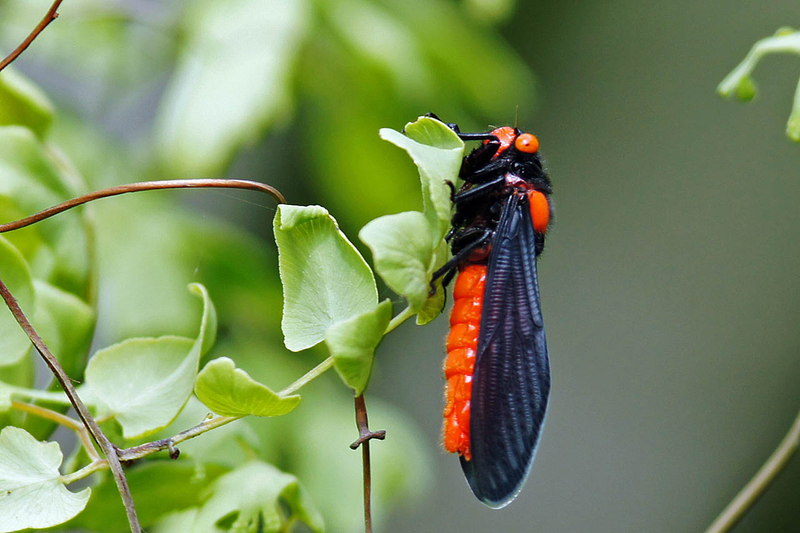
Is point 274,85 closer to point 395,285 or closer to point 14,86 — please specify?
point 14,86

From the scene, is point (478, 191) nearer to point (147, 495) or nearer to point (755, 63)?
point (755, 63)

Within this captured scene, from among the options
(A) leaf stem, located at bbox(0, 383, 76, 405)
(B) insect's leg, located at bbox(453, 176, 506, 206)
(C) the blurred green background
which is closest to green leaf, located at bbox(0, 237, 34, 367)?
(A) leaf stem, located at bbox(0, 383, 76, 405)

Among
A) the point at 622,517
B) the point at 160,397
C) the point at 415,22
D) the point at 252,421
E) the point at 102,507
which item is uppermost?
the point at 415,22

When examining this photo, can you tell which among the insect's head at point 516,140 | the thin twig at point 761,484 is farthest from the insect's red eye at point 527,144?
the thin twig at point 761,484

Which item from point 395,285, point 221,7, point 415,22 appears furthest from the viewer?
point 415,22

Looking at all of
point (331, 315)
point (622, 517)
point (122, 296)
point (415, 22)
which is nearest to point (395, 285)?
point (331, 315)

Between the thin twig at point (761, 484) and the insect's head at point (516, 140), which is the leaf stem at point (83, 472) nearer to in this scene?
the thin twig at point (761, 484)
